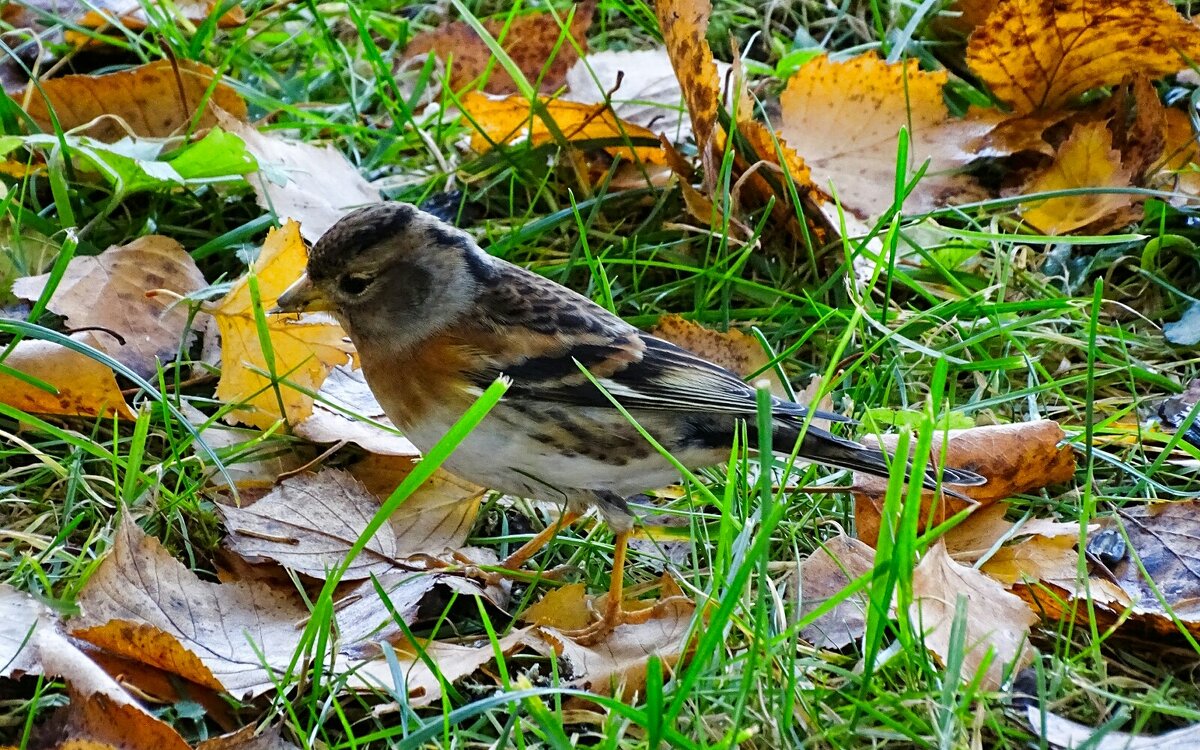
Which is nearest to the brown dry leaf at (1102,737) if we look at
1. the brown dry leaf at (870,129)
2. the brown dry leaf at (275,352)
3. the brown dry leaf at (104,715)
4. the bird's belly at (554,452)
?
the bird's belly at (554,452)

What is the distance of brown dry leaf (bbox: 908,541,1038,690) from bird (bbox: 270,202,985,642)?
0.97ft

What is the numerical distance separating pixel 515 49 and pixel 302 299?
1.81 meters

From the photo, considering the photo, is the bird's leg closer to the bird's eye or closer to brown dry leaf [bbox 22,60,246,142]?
the bird's eye

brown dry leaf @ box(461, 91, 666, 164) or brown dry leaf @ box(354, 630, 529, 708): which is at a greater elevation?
brown dry leaf @ box(461, 91, 666, 164)

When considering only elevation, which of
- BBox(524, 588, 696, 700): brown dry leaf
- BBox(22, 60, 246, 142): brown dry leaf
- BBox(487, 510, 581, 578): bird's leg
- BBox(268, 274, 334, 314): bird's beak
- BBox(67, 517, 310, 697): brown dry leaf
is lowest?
BBox(487, 510, 581, 578): bird's leg

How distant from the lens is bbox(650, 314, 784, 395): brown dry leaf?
10.0ft

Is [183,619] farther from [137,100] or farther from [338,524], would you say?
[137,100]

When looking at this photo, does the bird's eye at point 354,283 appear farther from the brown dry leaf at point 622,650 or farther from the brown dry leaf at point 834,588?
the brown dry leaf at point 834,588

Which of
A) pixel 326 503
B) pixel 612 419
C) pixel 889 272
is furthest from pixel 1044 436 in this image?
pixel 326 503

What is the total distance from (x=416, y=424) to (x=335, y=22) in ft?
8.36

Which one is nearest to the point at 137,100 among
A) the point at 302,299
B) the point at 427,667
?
the point at 302,299

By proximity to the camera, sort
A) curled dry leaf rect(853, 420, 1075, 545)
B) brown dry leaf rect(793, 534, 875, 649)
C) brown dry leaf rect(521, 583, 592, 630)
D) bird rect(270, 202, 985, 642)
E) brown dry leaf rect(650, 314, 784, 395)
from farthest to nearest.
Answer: brown dry leaf rect(650, 314, 784, 395) < curled dry leaf rect(853, 420, 1075, 545) < bird rect(270, 202, 985, 642) < brown dry leaf rect(521, 583, 592, 630) < brown dry leaf rect(793, 534, 875, 649)

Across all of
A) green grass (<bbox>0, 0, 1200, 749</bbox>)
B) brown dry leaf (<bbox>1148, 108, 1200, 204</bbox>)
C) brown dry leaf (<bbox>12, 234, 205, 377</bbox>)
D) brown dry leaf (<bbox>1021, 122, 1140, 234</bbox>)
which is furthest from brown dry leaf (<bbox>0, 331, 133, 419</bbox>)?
brown dry leaf (<bbox>1148, 108, 1200, 204</bbox>)

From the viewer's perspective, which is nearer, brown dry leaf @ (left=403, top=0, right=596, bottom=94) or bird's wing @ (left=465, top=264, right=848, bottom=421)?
bird's wing @ (left=465, top=264, right=848, bottom=421)
